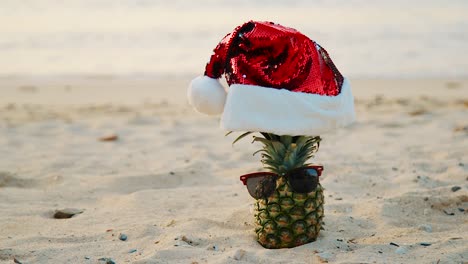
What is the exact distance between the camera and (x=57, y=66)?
13508mm

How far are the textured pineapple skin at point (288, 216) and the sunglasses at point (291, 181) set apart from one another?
0.03 m

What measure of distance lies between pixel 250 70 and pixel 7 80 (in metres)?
9.67

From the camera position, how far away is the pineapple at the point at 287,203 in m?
3.67

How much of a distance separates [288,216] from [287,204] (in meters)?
0.07

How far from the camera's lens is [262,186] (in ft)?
12.2

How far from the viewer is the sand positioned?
147 inches

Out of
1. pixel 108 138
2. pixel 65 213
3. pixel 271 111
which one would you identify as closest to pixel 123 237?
pixel 65 213

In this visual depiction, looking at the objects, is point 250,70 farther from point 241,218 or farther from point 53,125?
point 53,125

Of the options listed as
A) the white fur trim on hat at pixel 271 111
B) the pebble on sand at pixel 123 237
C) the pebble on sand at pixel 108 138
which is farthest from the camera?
the pebble on sand at pixel 108 138

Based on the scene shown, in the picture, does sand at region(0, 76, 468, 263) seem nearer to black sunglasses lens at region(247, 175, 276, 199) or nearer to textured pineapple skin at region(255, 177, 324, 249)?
textured pineapple skin at region(255, 177, 324, 249)

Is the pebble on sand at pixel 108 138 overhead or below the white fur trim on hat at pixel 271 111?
below

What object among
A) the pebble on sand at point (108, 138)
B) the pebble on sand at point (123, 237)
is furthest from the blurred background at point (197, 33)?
the pebble on sand at point (123, 237)

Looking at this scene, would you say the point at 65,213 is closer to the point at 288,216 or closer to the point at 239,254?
the point at 239,254

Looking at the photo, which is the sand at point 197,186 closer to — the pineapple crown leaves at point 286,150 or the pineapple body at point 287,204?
the pineapple body at point 287,204
